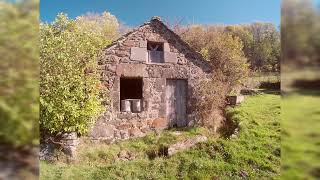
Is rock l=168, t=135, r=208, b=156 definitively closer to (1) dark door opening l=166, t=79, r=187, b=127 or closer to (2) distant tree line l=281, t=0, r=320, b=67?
(1) dark door opening l=166, t=79, r=187, b=127

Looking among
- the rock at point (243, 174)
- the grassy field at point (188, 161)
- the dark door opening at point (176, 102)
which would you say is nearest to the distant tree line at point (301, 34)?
the grassy field at point (188, 161)

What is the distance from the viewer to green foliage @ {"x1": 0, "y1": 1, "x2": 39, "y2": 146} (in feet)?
9.73

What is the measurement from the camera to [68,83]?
8.27 metres

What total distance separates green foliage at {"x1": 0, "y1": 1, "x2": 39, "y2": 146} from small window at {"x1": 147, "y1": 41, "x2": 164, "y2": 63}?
6679 millimetres

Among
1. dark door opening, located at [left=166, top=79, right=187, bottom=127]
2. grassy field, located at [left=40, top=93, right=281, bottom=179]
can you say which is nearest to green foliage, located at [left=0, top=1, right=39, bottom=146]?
grassy field, located at [left=40, top=93, right=281, bottom=179]

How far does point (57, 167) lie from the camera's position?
6.99m

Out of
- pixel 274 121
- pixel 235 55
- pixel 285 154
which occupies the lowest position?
pixel 274 121

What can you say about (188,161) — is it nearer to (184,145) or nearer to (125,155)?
(184,145)

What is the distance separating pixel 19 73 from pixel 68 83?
5.04 m

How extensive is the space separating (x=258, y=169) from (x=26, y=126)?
5.04 metres

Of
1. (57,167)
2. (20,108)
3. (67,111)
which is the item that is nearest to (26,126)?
(20,108)

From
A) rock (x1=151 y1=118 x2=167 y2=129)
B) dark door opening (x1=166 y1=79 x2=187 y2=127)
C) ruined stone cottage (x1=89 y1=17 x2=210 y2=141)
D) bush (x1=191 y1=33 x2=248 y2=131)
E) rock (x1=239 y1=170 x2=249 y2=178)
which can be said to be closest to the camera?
rock (x1=239 y1=170 x2=249 y2=178)

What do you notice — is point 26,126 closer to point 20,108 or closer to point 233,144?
point 20,108

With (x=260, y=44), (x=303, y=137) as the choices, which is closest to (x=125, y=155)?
(x=303, y=137)
